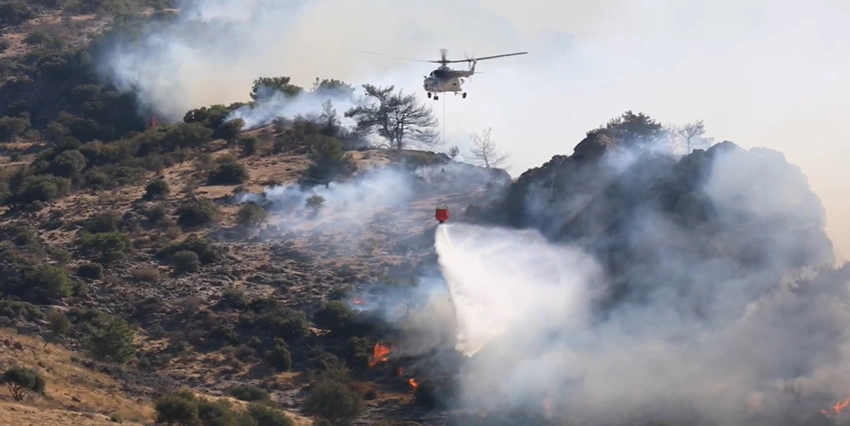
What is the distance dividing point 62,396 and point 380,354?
22958mm

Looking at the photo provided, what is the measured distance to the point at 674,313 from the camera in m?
68.2

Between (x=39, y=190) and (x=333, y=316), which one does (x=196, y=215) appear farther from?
(x=333, y=316)

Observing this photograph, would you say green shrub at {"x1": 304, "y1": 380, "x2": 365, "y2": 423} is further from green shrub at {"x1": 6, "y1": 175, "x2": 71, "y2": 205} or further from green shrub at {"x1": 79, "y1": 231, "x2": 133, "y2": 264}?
green shrub at {"x1": 6, "y1": 175, "x2": 71, "y2": 205}

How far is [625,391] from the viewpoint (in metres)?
65.4

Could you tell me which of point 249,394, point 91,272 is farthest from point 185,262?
point 249,394

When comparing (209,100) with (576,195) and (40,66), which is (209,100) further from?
(576,195)

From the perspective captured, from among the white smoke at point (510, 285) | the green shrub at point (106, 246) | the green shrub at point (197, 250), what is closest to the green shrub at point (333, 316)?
the white smoke at point (510, 285)

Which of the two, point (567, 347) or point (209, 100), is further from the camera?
point (209, 100)

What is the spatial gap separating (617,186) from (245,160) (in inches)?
1448

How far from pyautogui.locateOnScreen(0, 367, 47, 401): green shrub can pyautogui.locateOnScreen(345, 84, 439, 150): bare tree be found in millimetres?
62225

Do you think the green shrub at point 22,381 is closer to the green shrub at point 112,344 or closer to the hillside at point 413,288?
the hillside at point 413,288

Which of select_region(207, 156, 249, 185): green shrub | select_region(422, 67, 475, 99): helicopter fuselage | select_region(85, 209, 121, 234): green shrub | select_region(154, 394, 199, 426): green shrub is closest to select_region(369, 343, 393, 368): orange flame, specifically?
select_region(422, 67, 475, 99): helicopter fuselage

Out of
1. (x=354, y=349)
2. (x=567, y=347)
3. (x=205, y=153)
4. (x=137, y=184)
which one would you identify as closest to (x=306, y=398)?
(x=354, y=349)

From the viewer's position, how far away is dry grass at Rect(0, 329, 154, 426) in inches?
1901
